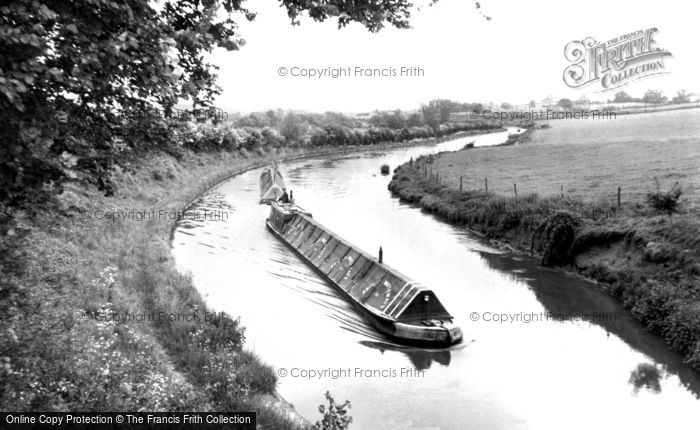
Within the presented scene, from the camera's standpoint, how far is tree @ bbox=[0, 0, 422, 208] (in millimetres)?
6832

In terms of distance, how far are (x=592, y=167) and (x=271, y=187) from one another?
28.5 meters

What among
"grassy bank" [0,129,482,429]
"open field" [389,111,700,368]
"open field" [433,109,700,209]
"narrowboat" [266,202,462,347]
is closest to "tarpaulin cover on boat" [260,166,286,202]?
"open field" [389,111,700,368]

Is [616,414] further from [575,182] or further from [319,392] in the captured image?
[575,182]

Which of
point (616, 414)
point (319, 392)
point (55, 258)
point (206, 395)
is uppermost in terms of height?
point (55, 258)

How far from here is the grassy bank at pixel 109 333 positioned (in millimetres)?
10359

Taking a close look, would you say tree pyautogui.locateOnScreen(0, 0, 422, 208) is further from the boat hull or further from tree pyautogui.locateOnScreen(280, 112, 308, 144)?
tree pyautogui.locateOnScreen(280, 112, 308, 144)

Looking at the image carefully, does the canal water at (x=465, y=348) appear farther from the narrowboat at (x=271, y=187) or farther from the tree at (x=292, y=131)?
the tree at (x=292, y=131)

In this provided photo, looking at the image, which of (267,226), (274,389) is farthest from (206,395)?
(267,226)

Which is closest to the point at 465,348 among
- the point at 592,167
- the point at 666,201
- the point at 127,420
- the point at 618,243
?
the point at 618,243

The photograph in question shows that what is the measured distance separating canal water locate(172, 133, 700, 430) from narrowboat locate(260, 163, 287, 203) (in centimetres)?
1227

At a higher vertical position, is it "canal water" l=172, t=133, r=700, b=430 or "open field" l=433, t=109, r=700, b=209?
"open field" l=433, t=109, r=700, b=209

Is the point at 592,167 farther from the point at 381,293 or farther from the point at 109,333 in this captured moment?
the point at 109,333

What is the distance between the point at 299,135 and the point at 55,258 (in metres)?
91.1

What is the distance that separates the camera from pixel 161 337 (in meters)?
16.4
